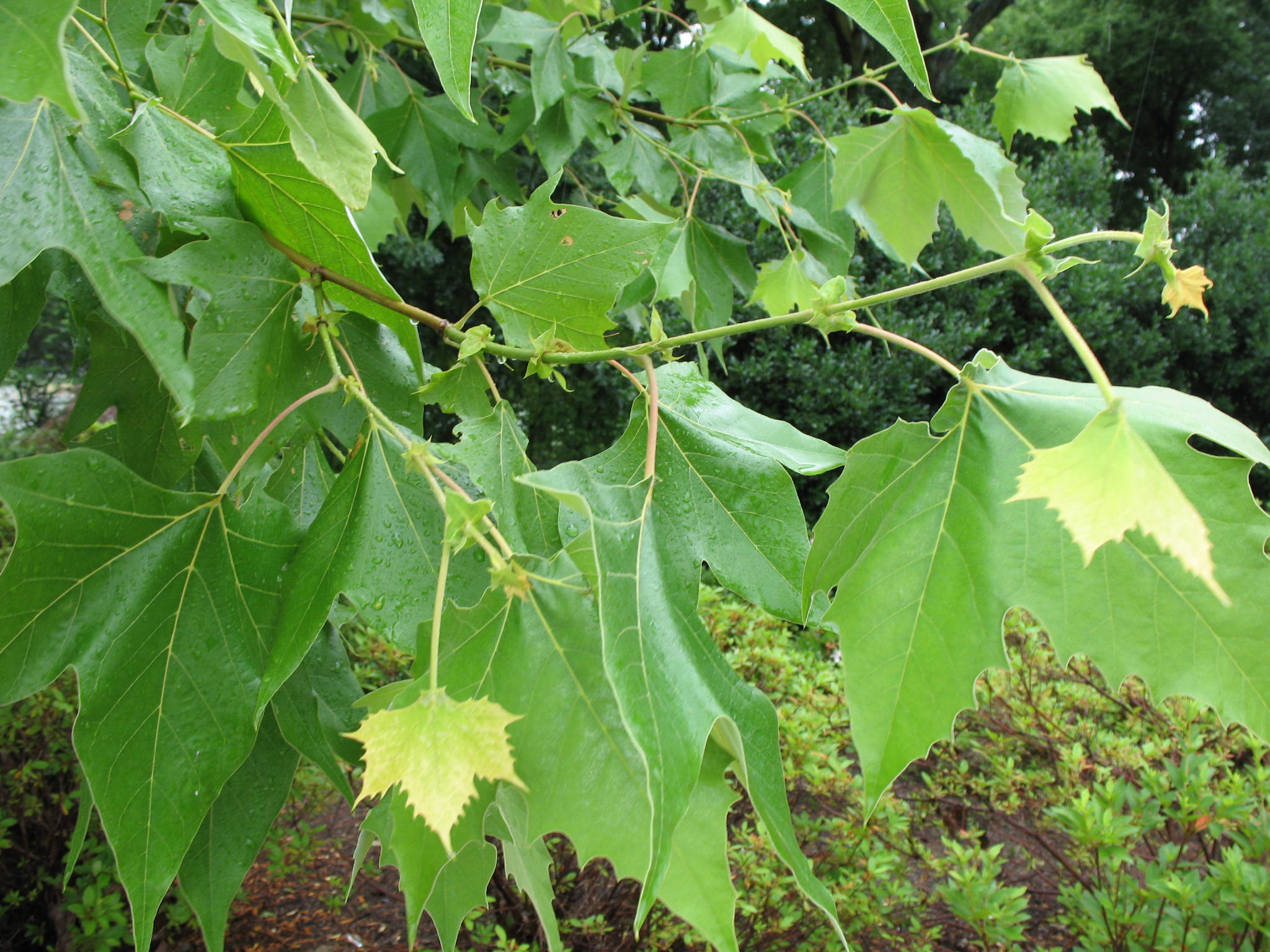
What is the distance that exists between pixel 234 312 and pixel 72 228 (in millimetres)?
119

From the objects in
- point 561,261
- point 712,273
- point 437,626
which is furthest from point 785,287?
point 437,626

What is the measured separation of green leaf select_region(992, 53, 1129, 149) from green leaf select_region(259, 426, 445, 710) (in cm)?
133

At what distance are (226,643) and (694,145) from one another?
1.38 metres

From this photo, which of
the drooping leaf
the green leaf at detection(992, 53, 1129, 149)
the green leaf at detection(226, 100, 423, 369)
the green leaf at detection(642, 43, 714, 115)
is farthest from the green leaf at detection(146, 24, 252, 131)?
the green leaf at detection(992, 53, 1129, 149)

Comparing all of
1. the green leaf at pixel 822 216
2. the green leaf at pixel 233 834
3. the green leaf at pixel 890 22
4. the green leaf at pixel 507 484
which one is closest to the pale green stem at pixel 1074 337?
the green leaf at pixel 890 22

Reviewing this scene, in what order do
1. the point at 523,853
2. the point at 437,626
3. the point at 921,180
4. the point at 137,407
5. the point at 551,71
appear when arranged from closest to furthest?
the point at 437,626 → the point at 523,853 → the point at 137,407 → the point at 921,180 → the point at 551,71

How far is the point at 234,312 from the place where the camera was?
2.04 feet

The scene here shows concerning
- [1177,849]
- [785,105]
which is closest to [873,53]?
[785,105]

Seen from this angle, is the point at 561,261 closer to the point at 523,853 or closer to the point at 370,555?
the point at 370,555

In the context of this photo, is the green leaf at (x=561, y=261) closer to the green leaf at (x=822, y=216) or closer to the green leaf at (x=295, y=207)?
the green leaf at (x=295, y=207)

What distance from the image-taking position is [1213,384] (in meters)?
6.71

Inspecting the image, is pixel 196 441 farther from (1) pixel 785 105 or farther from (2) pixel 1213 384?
(2) pixel 1213 384

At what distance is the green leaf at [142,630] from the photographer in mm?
540

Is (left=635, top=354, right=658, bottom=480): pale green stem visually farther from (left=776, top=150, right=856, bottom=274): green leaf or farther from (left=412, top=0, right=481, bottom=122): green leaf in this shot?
(left=776, top=150, right=856, bottom=274): green leaf
